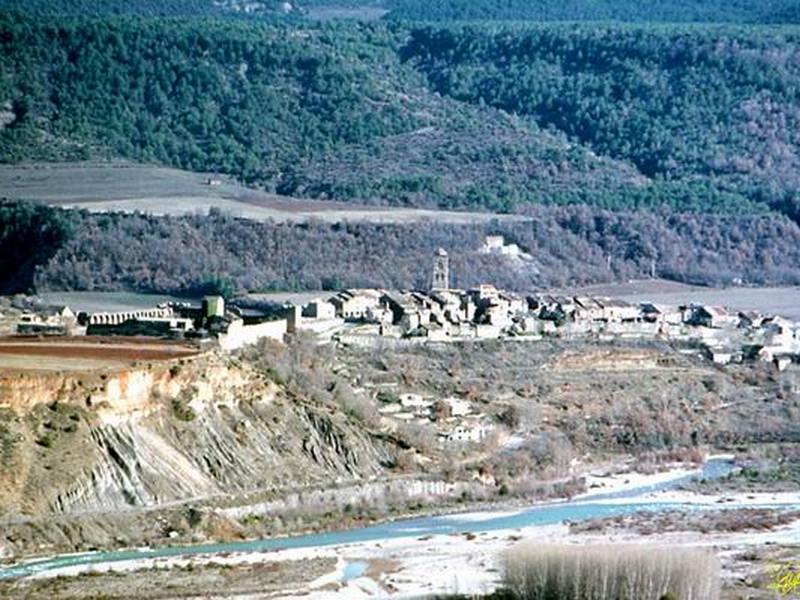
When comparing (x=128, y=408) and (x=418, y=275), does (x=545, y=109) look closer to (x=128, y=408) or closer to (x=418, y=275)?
(x=418, y=275)

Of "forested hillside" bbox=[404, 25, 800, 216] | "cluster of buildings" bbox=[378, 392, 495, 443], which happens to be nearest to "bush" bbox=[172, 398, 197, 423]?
"cluster of buildings" bbox=[378, 392, 495, 443]

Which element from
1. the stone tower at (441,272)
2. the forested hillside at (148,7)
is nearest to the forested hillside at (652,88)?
the forested hillside at (148,7)

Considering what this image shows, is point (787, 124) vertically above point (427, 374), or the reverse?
point (787, 124)

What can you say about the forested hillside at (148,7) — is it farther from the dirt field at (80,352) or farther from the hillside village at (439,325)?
the dirt field at (80,352)

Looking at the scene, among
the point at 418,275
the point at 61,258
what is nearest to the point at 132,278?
the point at 61,258

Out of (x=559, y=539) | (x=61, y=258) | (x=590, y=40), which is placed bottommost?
(x=559, y=539)

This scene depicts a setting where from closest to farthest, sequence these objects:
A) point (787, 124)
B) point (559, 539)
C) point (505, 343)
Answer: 1. point (559, 539)
2. point (505, 343)
3. point (787, 124)

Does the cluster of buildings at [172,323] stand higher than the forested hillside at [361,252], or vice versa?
the forested hillside at [361,252]

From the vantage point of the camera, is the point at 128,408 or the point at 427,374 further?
the point at 427,374
